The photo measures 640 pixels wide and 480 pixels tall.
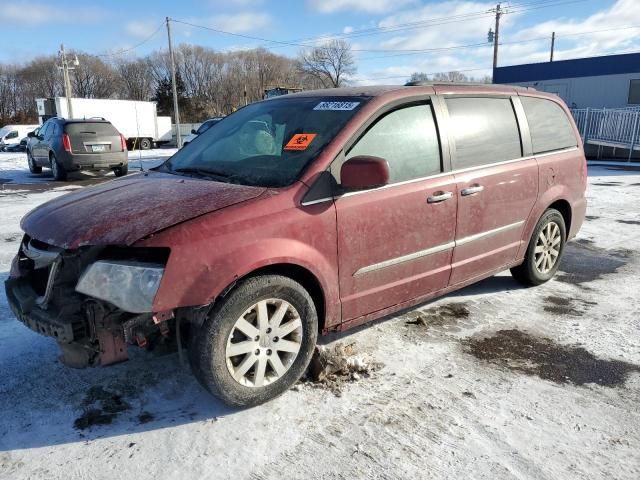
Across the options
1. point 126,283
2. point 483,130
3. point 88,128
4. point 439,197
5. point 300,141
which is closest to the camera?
point 126,283

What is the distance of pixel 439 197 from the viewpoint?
11.5 feet

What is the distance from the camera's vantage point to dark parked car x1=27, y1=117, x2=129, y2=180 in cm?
1269

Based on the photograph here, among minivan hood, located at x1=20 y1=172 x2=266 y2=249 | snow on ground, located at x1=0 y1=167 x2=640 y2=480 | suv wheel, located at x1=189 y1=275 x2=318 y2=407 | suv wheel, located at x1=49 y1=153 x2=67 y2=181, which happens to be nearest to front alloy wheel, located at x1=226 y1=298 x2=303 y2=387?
suv wheel, located at x1=189 y1=275 x2=318 y2=407

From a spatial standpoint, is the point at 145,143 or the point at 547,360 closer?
the point at 547,360

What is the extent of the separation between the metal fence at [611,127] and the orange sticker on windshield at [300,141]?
1856 cm

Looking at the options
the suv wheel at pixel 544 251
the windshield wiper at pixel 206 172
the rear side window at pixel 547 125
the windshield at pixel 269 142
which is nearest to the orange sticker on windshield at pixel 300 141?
the windshield at pixel 269 142

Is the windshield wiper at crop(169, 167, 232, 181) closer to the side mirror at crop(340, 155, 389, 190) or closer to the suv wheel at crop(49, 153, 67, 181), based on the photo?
the side mirror at crop(340, 155, 389, 190)

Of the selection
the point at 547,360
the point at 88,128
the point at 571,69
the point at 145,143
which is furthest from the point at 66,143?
the point at 571,69

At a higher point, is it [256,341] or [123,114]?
[123,114]

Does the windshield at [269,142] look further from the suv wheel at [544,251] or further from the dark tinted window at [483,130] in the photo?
the suv wheel at [544,251]

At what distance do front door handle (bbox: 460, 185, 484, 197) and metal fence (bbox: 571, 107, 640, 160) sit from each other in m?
17.4

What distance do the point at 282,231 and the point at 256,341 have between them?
2.03 feet

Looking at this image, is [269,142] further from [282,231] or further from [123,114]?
[123,114]

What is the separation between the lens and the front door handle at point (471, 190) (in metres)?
3.67
